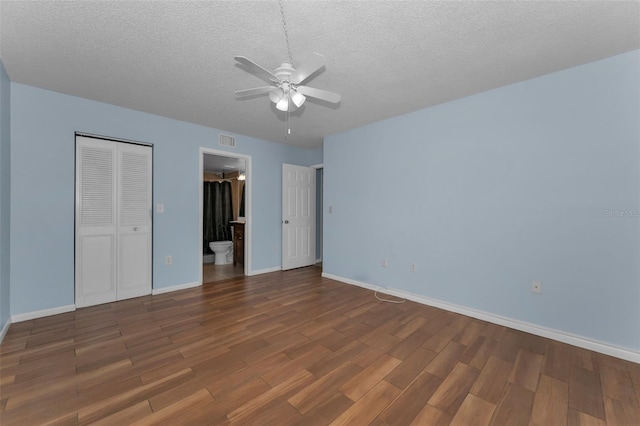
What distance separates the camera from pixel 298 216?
5.49 meters

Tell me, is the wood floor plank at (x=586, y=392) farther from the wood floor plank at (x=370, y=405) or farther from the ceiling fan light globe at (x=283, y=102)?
the ceiling fan light globe at (x=283, y=102)

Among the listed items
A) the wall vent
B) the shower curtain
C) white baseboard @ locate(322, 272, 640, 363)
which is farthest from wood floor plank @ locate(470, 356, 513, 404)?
the shower curtain

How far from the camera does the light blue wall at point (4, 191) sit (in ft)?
8.10

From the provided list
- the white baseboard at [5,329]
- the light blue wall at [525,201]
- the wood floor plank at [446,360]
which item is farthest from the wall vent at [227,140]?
the wood floor plank at [446,360]

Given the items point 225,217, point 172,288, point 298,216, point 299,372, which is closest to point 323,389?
point 299,372

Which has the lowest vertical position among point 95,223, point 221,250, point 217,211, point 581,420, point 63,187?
point 581,420

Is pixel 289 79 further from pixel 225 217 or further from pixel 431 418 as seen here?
pixel 225 217

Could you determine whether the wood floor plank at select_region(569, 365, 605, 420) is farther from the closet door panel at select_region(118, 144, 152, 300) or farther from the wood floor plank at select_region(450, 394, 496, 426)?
the closet door panel at select_region(118, 144, 152, 300)

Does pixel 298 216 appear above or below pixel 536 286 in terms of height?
above

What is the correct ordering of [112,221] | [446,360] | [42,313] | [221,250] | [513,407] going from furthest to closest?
[221,250], [112,221], [42,313], [446,360], [513,407]

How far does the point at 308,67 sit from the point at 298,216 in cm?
391

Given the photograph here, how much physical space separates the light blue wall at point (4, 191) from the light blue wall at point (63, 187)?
10cm

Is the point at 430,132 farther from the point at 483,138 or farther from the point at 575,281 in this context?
the point at 575,281

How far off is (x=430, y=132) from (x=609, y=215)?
6.24 feet
